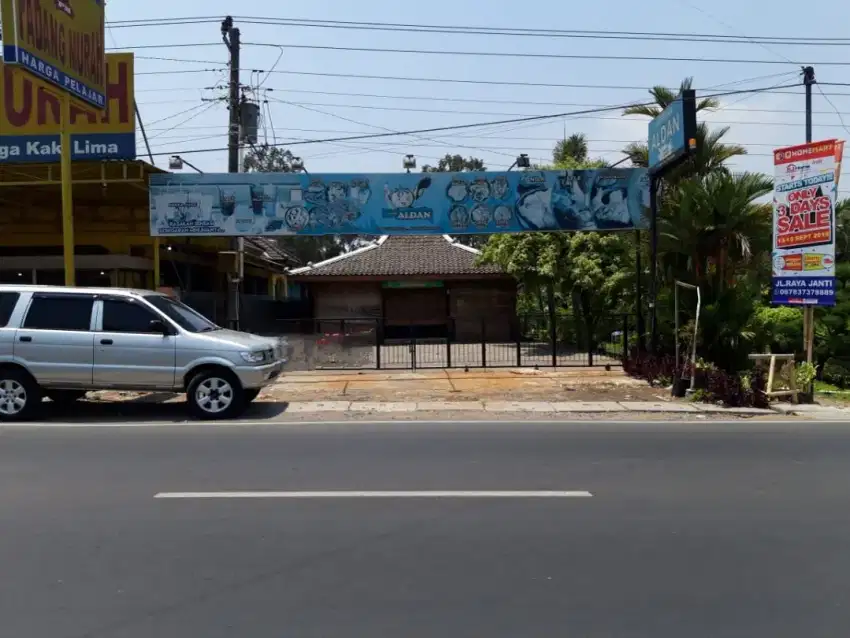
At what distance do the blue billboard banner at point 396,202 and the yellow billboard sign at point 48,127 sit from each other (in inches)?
52.9

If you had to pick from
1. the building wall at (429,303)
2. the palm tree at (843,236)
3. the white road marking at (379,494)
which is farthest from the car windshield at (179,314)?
the palm tree at (843,236)

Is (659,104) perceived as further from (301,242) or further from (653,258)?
(301,242)

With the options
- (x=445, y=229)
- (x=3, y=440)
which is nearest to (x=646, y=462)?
(x=3, y=440)

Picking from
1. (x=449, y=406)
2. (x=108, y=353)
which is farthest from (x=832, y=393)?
(x=108, y=353)

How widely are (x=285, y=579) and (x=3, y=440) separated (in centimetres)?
657

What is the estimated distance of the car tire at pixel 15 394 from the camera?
1102 centimetres

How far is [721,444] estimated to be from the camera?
9164 mm

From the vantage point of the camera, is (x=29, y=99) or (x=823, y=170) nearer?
(x=823, y=170)

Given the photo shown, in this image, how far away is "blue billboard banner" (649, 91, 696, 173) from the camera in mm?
13156

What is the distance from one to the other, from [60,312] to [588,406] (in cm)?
836

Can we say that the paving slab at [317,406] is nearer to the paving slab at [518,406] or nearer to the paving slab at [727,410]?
the paving slab at [518,406]

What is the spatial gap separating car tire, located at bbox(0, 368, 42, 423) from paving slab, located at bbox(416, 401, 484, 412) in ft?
19.2

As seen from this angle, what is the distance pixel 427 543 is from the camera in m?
5.34

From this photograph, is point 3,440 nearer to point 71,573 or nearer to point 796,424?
point 71,573
